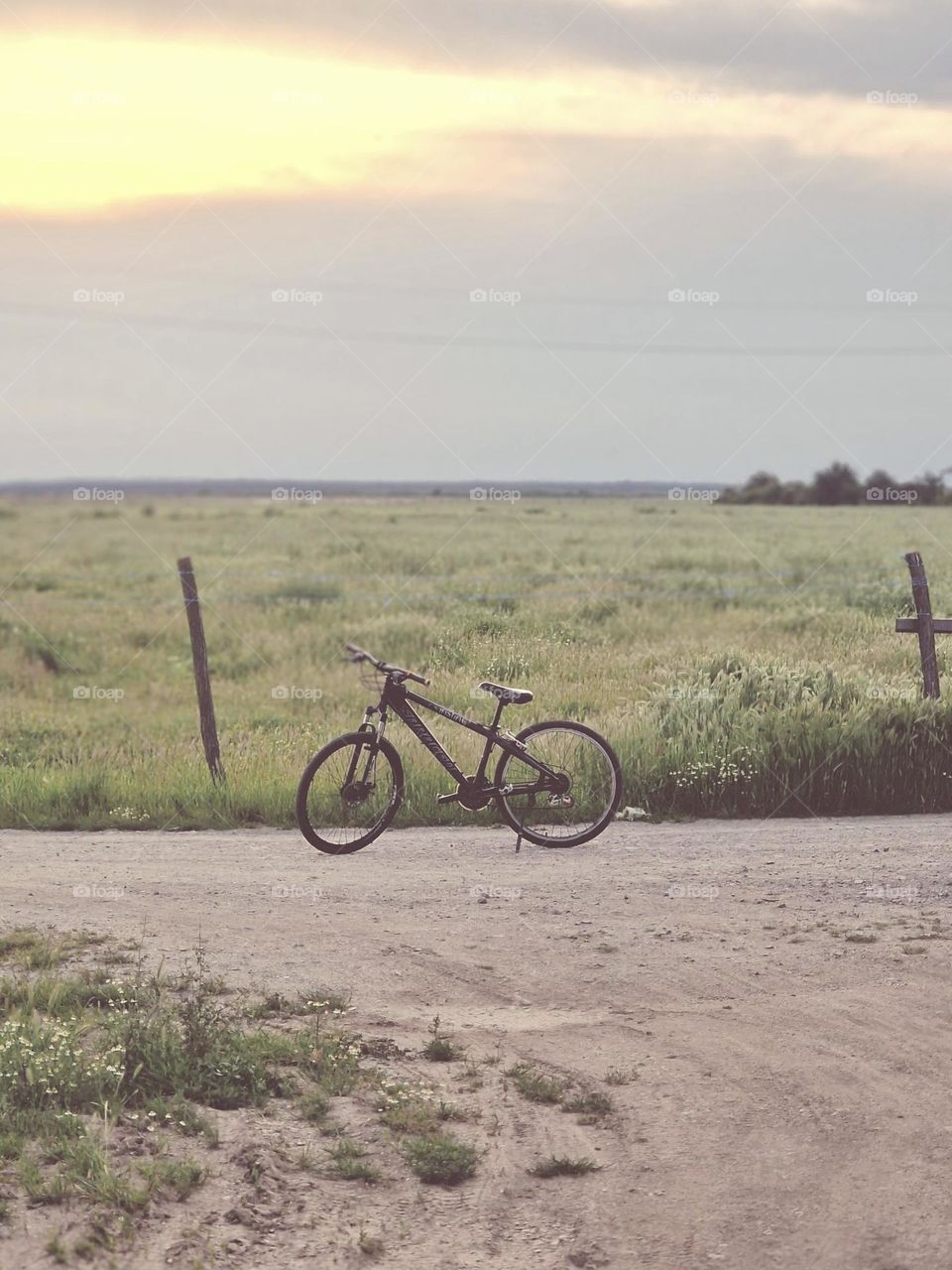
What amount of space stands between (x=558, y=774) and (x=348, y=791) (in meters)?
1.58

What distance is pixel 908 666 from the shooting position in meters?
15.6

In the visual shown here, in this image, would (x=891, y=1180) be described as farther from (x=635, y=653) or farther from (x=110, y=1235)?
(x=635, y=653)

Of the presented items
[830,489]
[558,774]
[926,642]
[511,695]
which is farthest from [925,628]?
[830,489]

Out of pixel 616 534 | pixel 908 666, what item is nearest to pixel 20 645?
pixel 908 666

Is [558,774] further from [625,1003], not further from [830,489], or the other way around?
[830,489]

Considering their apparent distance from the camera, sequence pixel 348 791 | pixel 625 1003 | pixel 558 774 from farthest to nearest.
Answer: pixel 558 774 < pixel 348 791 < pixel 625 1003

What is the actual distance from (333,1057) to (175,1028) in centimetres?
81

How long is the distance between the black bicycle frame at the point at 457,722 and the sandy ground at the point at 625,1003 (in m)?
0.61

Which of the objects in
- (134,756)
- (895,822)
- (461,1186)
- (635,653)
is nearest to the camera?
(461,1186)

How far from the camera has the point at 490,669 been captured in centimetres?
1429

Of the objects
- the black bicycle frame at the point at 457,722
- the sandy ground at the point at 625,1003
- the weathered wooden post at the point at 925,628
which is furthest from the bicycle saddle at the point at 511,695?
the weathered wooden post at the point at 925,628

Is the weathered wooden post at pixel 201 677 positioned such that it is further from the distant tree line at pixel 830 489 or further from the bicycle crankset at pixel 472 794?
the distant tree line at pixel 830 489

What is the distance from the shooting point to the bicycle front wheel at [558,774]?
36.6 ft

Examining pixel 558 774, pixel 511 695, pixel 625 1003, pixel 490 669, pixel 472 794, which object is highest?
pixel 490 669
